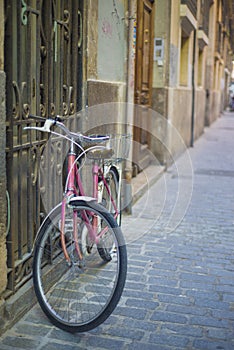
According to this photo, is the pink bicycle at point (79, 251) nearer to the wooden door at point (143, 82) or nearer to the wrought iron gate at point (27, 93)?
the wrought iron gate at point (27, 93)

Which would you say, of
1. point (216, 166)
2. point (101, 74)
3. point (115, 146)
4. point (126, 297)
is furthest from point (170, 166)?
point (126, 297)

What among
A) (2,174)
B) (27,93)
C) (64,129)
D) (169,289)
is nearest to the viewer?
(2,174)

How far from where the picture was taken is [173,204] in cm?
736

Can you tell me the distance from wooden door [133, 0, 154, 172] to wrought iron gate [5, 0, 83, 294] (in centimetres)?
407

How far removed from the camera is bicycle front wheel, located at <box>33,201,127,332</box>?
338cm

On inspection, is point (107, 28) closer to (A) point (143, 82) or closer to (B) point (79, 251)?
(B) point (79, 251)

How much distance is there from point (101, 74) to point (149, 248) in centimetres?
184

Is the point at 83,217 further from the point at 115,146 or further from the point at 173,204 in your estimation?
the point at 173,204

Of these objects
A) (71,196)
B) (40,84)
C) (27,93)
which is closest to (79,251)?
(71,196)

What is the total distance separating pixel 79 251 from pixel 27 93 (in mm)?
1152

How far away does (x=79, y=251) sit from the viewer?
12.3 feet

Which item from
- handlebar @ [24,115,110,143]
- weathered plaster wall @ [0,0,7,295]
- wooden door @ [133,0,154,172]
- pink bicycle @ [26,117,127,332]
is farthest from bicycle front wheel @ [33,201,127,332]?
wooden door @ [133,0,154,172]

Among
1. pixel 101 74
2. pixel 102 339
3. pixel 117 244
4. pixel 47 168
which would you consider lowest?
pixel 102 339

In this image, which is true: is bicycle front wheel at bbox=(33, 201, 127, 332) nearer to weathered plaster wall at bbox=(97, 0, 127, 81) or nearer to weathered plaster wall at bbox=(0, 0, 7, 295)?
weathered plaster wall at bbox=(0, 0, 7, 295)
